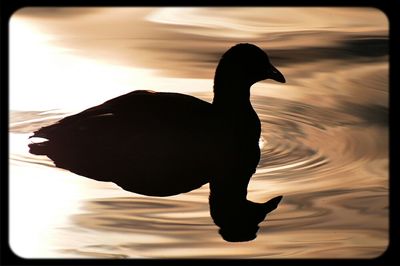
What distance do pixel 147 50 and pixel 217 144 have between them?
0.64m

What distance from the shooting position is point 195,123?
5.43 metres

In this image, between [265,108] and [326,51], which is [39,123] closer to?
[265,108]

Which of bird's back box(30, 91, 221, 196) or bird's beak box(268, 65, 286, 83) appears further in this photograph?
bird's beak box(268, 65, 286, 83)

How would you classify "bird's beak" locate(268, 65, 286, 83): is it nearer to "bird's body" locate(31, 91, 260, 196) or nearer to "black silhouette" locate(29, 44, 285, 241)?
"black silhouette" locate(29, 44, 285, 241)

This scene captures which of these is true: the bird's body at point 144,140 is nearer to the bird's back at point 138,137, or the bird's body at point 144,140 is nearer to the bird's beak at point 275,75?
the bird's back at point 138,137

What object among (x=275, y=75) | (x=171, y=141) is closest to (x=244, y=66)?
(x=275, y=75)

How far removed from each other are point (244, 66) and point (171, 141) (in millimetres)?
578

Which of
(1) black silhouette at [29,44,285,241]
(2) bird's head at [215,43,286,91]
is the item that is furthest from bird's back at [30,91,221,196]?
(2) bird's head at [215,43,286,91]

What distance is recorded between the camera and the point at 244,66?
562 centimetres

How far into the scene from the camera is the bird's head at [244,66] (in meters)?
5.55

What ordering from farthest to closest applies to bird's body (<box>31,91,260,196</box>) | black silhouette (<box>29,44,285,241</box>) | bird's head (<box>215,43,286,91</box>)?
1. bird's head (<box>215,43,286,91</box>)
2. bird's body (<box>31,91,260,196</box>)
3. black silhouette (<box>29,44,285,241</box>)

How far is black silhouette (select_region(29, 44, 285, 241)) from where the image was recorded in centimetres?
508

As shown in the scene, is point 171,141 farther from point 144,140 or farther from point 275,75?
point 275,75

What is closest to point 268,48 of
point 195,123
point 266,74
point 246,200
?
point 266,74
